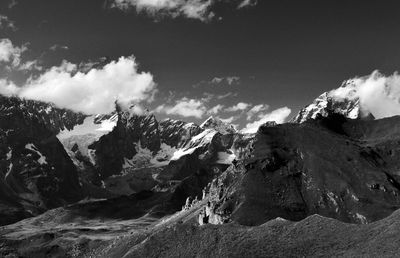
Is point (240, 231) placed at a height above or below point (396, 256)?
above

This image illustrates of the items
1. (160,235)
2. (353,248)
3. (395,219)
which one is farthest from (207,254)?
(395,219)

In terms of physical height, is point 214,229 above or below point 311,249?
above

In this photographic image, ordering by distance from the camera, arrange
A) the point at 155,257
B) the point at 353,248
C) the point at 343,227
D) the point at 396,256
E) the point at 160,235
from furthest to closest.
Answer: the point at 160,235, the point at 155,257, the point at 343,227, the point at 353,248, the point at 396,256

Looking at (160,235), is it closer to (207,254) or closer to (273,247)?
(207,254)

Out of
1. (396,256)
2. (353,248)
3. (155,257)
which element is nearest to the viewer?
(396,256)

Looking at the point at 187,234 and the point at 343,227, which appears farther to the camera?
the point at 187,234

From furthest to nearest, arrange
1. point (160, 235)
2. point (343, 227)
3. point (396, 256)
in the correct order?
point (160, 235)
point (343, 227)
point (396, 256)

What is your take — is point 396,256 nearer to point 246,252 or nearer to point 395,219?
point 395,219

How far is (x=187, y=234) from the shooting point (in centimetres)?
16375

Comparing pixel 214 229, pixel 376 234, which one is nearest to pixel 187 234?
pixel 214 229

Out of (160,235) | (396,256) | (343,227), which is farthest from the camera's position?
(160,235)

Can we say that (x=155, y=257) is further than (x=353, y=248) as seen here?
Yes

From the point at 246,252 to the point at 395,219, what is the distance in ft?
120

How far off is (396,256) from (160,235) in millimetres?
72096
